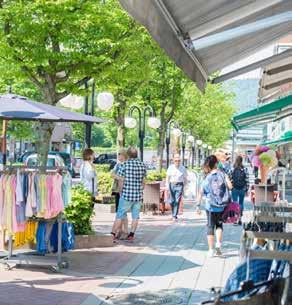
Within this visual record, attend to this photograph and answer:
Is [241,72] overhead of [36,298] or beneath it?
overhead

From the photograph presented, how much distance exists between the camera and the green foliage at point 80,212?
419 inches

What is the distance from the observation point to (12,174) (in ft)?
26.8

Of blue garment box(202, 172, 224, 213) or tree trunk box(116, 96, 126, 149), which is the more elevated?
tree trunk box(116, 96, 126, 149)

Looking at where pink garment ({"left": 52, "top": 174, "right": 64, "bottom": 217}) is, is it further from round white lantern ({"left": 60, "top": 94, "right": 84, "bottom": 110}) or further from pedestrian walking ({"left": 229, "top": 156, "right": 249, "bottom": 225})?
pedestrian walking ({"left": 229, "top": 156, "right": 249, "bottom": 225})

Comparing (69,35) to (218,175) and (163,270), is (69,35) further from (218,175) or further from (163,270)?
(163,270)

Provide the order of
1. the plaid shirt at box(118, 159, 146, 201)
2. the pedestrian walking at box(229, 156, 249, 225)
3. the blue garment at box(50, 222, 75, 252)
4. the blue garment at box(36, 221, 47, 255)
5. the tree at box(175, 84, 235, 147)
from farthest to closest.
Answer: the tree at box(175, 84, 235, 147), the pedestrian walking at box(229, 156, 249, 225), the plaid shirt at box(118, 159, 146, 201), the blue garment at box(50, 222, 75, 252), the blue garment at box(36, 221, 47, 255)

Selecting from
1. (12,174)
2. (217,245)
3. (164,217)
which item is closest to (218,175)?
(217,245)

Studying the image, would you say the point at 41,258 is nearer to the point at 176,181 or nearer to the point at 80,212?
the point at 80,212

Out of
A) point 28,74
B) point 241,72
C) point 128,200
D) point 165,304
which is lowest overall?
point 165,304

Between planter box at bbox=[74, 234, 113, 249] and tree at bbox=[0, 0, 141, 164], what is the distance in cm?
148

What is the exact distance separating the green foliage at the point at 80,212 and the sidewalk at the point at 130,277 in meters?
0.49

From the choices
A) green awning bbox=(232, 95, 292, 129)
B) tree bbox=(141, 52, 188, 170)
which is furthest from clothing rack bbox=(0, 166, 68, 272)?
tree bbox=(141, 52, 188, 170)

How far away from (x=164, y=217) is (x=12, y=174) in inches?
358

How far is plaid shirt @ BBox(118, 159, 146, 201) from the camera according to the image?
11508 millimetres
